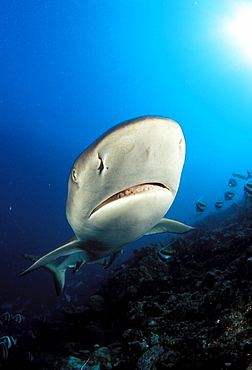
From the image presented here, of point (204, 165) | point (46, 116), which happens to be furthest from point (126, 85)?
point (204, 165)

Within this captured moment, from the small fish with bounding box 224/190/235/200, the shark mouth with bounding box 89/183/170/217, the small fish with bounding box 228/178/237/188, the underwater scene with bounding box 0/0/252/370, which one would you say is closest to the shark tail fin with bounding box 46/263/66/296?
the underwater scene with bounding box 0/0/252/370

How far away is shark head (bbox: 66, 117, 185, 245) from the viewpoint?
1.27 metres

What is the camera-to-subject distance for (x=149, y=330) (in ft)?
8.25

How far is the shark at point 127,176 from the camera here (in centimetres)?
127

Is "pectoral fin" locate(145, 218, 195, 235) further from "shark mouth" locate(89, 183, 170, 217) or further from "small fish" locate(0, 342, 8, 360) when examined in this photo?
"small fish" locate(0, 342, 8, 360)

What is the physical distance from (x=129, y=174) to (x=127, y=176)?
0.07 ft

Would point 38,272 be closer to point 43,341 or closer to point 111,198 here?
point 43,341

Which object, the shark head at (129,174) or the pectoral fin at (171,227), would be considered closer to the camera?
the shark head at (129,174)

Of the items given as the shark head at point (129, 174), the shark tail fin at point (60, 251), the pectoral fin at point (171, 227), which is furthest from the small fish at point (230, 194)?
the shark head at point (129, 174)

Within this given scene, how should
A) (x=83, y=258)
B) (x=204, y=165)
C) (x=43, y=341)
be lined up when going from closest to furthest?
(x=83, y=258) → (x=43, y=341) → (x=204, y=165)

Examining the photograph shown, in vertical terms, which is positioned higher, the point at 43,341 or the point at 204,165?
the point at 43,341

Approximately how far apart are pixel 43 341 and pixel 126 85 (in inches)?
2564

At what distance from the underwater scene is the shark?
1 centimetres

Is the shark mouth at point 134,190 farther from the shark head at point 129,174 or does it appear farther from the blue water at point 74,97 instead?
the blue water at point 74,97
